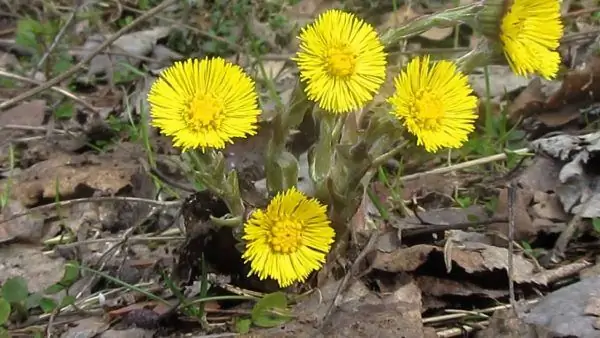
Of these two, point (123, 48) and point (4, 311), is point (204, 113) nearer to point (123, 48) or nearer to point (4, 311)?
point (4, 311)

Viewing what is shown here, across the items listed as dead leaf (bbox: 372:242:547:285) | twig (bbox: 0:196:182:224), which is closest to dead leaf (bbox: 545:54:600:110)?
dead leaf (bbox: 372:242:547:285)

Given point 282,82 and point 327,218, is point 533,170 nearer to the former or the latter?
point 327,218

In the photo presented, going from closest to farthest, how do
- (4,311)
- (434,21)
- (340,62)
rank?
(340,62)
(434,21)
(4,311)

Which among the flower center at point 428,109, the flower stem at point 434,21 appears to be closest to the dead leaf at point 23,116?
the flower stem at point 434,21

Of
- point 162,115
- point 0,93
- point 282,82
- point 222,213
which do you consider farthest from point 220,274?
point 0,93

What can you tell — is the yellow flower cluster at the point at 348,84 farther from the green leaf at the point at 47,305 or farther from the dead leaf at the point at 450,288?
the green leaf at the point at 47,305

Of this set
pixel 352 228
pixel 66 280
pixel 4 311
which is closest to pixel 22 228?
pixel 66 280

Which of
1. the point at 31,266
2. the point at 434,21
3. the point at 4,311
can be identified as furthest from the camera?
the point at 31,266
